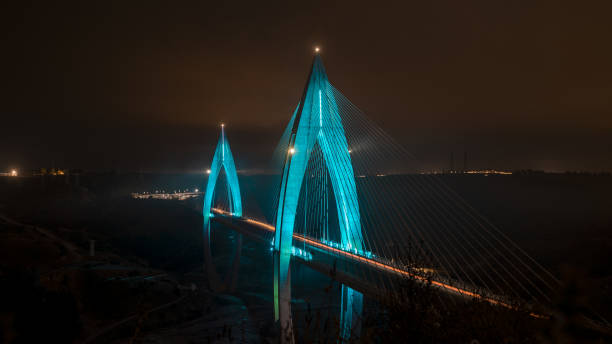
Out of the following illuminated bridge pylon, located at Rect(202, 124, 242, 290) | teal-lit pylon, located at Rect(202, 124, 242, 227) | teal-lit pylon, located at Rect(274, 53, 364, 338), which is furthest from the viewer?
teal-lit pylon, located at Rect(202, 124, 242, 227)

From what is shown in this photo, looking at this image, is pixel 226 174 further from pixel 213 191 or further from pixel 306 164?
pixel 306 164

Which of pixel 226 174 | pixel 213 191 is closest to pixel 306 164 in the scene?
pixel 226 174

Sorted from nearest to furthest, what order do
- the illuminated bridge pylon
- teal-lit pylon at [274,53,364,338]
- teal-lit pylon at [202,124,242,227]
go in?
teal-lit pylon at [274,53,364,338] → the illuminated bridge pylon → teal-lit pylon at [202,124,242,227]

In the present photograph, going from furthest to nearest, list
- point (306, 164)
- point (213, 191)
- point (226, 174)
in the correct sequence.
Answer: point (213, 191) < point (226, 174) < point (306, 164)

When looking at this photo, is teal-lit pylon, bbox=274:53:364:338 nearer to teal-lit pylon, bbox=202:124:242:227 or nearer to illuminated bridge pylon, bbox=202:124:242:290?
illuminated bridge pylon, bbox=202:124:242:290

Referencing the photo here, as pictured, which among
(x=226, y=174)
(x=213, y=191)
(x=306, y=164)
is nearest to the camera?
(x=306, y=164)

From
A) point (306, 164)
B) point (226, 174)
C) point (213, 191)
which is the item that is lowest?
point (213, 191)

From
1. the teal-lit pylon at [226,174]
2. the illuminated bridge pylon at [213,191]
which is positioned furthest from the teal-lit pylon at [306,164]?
the teal-lit pylon at [226,174]

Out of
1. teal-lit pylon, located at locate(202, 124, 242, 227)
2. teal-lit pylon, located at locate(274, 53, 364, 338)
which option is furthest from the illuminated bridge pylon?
teal-lit pylon, located at locate(274, 53, 364, 338)

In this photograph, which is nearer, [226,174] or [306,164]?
[306,164]
